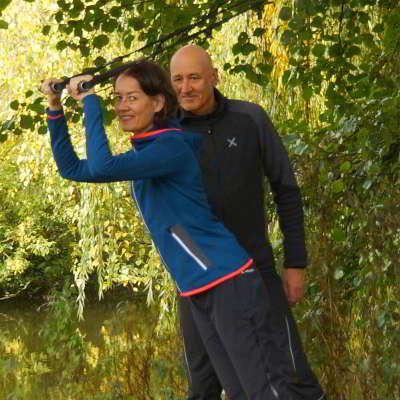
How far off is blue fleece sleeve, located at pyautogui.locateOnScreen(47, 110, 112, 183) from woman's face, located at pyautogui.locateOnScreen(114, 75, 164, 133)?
17cm

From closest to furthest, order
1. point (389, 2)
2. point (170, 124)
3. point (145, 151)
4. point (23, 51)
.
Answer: point (145, 151) < point (170, 124) < point (389, 2) < point (23, 51)

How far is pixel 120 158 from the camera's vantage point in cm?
248

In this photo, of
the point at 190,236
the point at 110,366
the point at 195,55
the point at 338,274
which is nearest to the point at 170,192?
the point at 190,236

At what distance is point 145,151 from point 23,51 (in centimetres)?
969

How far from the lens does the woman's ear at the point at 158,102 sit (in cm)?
267

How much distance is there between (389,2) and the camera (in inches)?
198

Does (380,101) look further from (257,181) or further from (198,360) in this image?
(198,360)

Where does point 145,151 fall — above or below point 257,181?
above

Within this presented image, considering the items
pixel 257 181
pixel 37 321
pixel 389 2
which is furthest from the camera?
pixel 37 321

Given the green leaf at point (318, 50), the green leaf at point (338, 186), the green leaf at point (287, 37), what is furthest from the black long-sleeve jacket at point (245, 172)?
the green leaf at point (318, 50)

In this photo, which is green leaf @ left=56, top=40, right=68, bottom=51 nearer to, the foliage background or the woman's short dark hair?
the foliage background

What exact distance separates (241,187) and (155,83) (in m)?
0.44

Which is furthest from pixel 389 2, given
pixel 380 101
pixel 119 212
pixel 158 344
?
pixel 119 212

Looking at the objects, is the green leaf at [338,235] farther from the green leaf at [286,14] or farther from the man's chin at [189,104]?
the green leaf at [286,14]
